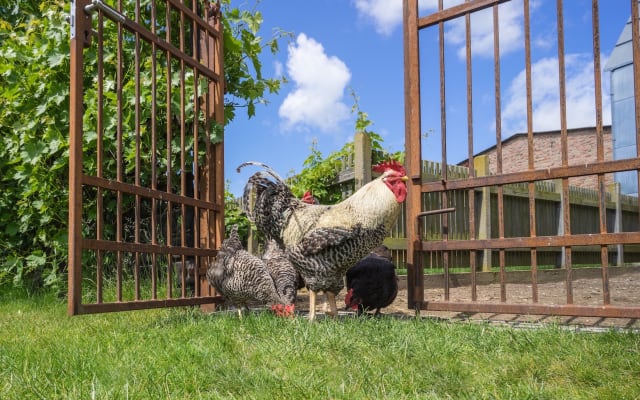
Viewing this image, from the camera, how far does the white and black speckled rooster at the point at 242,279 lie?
4.61 meters

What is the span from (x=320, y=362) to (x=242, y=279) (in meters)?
2.00

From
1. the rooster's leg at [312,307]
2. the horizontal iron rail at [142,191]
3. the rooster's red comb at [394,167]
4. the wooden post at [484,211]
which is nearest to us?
the horizontal iron rail at [142,191]

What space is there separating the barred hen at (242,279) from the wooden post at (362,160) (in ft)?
8.97

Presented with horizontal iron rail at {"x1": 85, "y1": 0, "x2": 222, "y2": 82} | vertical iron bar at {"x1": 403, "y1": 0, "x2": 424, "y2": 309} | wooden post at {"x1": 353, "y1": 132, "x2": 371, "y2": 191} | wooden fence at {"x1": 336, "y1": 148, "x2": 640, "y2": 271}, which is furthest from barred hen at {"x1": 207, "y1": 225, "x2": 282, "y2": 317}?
wooden post at {"x1": 353, "y1": 132, "x2": 371, "y2": 191}

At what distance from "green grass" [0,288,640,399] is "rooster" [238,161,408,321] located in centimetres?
69

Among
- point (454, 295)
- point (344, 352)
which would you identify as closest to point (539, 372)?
point (344, 352)

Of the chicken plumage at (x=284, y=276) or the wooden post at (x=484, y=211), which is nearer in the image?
the chicken plumage at (x=284, y=276)

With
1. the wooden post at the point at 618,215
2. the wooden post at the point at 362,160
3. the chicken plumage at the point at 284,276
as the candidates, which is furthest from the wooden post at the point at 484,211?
the wooden post at the point at 618,215

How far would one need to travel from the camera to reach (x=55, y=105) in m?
6.11

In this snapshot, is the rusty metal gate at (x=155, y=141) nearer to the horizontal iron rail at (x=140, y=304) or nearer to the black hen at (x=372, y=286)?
the horizontal iron rail at (x=140, y=304)

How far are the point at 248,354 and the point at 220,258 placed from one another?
82.3 inches

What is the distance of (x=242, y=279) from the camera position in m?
4.60

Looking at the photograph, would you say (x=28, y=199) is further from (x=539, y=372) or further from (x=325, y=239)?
(x=539, y=372)

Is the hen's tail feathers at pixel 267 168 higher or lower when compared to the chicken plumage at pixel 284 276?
higher
